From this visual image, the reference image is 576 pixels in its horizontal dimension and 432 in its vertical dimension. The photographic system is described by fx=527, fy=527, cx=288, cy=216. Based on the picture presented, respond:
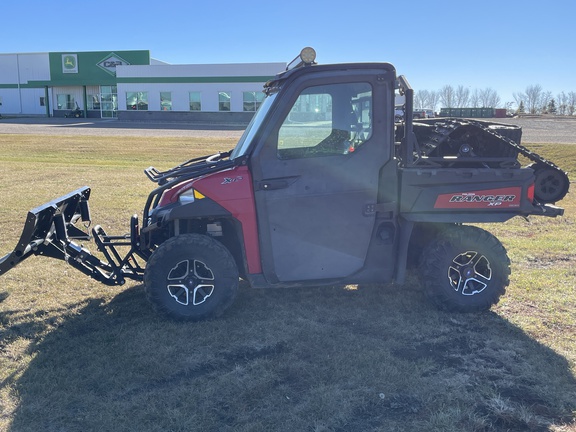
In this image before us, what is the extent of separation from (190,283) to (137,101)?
2012 inches

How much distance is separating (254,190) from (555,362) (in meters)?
2.82

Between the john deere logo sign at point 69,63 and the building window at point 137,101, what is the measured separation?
10.8 metres

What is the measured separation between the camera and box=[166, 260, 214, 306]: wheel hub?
4789mm

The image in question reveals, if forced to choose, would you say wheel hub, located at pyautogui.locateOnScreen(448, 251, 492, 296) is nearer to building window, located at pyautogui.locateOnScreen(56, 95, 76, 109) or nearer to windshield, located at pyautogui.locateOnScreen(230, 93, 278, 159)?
windshield, located at pyautogui.locateOnScreen(230, 93, 278, 159)

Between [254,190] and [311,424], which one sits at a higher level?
[254,190]

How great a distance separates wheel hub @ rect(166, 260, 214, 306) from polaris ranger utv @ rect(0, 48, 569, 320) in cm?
1

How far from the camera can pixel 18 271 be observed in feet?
20.6

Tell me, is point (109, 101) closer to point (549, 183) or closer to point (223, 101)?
point (223, 101)

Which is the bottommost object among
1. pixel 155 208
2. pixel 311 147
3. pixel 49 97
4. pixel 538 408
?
pixel 538 408

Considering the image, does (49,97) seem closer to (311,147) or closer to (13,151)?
(13,151)

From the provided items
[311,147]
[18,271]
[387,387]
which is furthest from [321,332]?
[18,271]

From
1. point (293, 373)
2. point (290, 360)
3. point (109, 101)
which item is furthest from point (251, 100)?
point (293, 373)

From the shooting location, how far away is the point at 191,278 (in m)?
4.80

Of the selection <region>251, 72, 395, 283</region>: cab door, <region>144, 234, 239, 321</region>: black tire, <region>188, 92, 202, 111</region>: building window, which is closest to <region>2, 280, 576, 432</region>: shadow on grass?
<region>144, 234, 239, 321</region>: black tire
